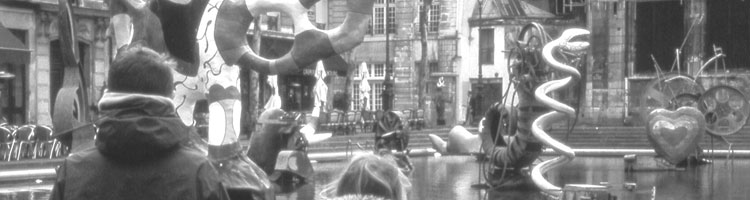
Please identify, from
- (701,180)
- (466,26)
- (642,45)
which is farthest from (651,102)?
(466,26)

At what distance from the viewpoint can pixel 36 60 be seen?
140 feet

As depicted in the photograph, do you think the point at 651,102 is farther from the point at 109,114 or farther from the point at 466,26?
the point at 109,114

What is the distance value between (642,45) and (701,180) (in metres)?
33.8

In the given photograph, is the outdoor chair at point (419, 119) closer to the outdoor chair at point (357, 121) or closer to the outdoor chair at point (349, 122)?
the outdoor chair at point (357, 121)

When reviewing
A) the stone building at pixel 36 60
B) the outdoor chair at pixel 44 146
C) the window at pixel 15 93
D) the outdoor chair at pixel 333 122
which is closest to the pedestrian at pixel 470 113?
the outdoor chair at pixel 333 122

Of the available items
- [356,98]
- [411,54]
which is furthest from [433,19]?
[356,98]

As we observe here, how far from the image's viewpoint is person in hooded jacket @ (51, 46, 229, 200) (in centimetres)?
632

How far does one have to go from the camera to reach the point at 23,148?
116ft

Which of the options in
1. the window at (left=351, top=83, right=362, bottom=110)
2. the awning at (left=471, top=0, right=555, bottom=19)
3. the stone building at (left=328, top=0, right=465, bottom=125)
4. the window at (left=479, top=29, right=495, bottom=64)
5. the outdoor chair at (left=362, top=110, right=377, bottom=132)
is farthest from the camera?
the window at (left=351, top=83, right=362, bottom=110)

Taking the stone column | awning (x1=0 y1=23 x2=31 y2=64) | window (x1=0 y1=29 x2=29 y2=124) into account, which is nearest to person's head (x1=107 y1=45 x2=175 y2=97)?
awning (x1=0 y1=23 x2=31 y2=64)

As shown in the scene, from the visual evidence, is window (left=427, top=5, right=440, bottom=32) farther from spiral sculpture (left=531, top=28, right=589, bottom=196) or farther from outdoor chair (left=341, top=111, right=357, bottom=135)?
spiral sculpture (left=531, top=28, right=589, bottom=196)

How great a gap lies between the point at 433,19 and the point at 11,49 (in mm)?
35552

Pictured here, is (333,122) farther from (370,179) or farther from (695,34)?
(370,179)

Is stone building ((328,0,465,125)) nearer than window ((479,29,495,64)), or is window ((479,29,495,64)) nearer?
window ((479,29,495,64))
